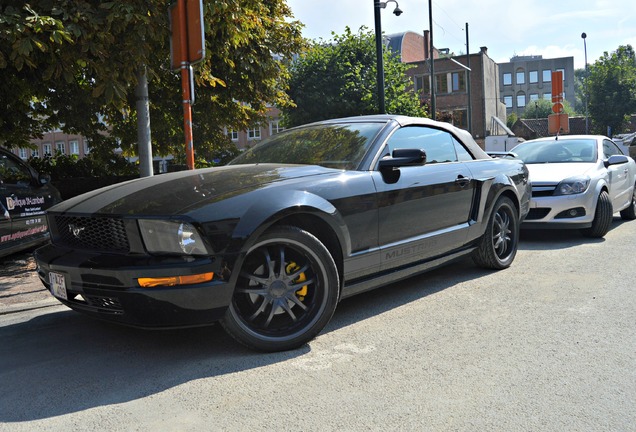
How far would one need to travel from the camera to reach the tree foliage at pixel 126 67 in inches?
246

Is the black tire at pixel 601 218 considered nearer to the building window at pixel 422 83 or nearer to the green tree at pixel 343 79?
the green tree at pixel 343 79

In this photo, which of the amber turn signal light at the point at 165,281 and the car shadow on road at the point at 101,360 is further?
the amber turn signal light at the point at 165,281

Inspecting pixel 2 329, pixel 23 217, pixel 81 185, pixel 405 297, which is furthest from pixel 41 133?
pixel 405 297

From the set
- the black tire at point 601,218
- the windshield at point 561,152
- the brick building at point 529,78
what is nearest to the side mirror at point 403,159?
the black tire at point 601,218

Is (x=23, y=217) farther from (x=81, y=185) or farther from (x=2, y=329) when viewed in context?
(x=81, y=185)

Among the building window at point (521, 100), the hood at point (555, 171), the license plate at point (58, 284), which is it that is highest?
the building window at point (521, 100)

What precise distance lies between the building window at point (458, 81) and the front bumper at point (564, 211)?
4449 cm

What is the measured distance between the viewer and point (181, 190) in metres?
3.63

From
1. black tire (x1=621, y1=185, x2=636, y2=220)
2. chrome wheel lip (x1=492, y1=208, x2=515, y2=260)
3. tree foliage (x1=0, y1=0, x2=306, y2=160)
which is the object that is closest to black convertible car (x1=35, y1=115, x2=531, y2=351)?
chrome wheel lip (x1=492, y1=208, x2=515, y2=260)

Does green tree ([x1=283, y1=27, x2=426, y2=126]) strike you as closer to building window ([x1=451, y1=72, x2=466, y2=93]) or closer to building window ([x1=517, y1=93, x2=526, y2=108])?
building window ([x1=451, y1=72, x2=466, y2=93])

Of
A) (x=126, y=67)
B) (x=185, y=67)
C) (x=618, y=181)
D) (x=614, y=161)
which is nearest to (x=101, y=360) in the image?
(x=185, y=67)

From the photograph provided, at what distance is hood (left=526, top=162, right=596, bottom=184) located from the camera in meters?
7.79

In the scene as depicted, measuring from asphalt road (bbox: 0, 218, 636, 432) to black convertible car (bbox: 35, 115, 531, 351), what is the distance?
313 mm

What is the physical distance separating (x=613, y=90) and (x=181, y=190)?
5591cm
